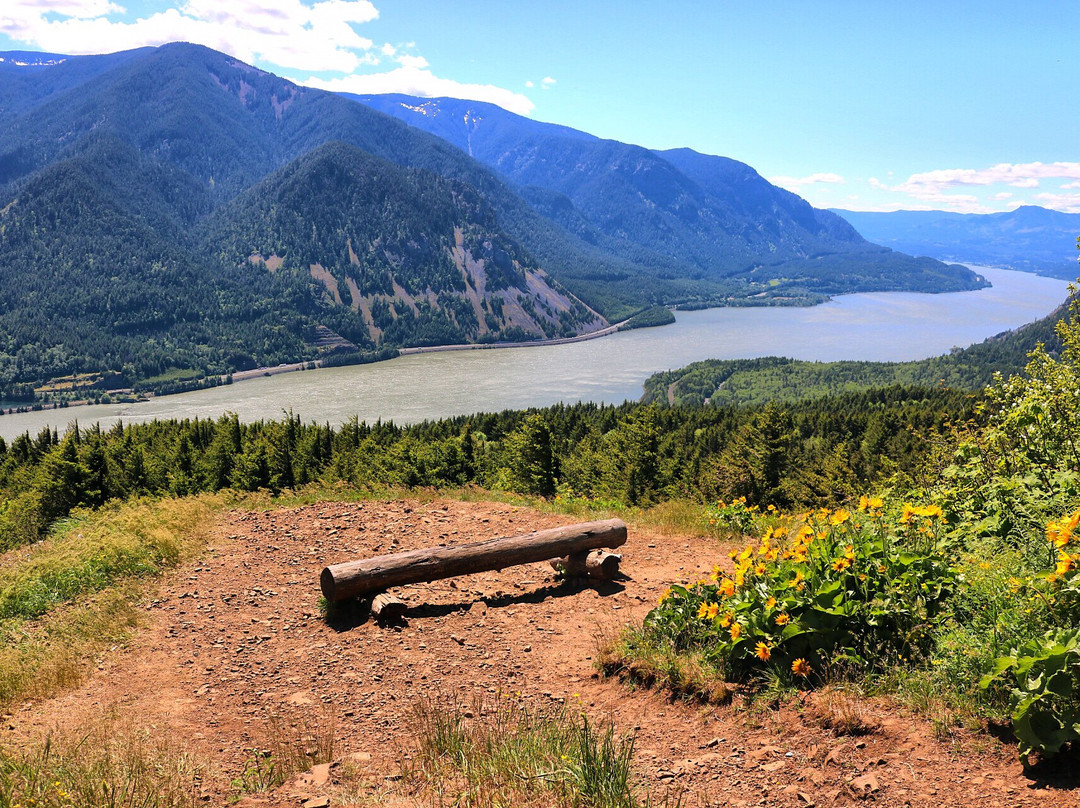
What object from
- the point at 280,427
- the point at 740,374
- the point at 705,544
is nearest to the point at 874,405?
the point at 740,374

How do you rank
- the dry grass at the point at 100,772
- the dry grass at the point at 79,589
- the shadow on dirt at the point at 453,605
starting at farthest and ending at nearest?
the shadow on dirt at the point at 453,605 < the dry grass at the point at 79,589 < the dry grass at the point at 100,772

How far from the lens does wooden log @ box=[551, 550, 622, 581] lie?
1293 cm

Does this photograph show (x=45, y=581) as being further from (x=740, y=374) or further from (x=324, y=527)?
(x=740, y=374)

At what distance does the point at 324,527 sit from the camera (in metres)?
17.6

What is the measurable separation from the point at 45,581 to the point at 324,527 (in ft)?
19.4

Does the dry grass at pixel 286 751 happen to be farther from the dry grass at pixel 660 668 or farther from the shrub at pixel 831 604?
the shrub at pixel 831 604

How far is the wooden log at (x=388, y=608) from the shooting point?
467 inches

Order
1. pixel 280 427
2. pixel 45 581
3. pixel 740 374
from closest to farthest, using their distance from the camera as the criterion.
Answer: pixel 45 581, pixel 280 427, pixel 740 374

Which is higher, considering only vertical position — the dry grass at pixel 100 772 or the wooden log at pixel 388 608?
the dry grass at pixel 100 772

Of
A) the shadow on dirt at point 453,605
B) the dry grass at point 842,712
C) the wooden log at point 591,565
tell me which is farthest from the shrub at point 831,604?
the shadow on dirt at point 453,605

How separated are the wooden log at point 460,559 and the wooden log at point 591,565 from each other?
222mm

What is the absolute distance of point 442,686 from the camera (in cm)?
970

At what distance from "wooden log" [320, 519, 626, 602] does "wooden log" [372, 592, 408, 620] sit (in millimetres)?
390

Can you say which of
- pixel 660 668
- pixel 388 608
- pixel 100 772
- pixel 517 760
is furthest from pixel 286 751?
pixel 660 668
